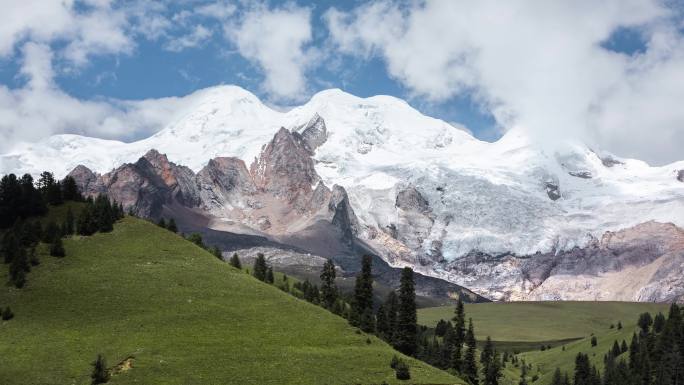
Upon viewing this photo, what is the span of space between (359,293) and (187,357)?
205 feet

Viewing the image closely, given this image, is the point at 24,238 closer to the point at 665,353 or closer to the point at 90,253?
the point at 90,253

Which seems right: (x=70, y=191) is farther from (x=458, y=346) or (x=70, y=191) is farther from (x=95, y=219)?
(x=458, y=346)

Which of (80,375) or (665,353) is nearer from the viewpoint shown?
(80,375)

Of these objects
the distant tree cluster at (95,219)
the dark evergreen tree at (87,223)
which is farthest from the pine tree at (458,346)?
the dark evergreen tree at (87,223)

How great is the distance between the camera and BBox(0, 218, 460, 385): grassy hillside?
107812 millimetres

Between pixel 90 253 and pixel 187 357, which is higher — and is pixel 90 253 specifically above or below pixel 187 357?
above

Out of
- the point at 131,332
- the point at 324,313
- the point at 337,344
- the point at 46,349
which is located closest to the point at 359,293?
the point at 324,313

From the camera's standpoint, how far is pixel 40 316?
12556 cm

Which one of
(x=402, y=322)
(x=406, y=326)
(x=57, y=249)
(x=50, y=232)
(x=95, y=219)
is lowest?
(x=406, y=326)

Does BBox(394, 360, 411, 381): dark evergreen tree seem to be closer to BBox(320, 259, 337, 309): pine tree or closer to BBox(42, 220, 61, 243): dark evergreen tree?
BBox(320, 259, 337, 309): pine tree

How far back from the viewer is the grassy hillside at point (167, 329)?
10781 cm

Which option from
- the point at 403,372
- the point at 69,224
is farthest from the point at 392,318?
the point at 69,224

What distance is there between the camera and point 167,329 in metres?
121

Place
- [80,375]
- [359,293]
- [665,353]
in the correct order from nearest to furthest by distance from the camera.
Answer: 1. [80,375]
2. [359,293]
3. [665,353]
